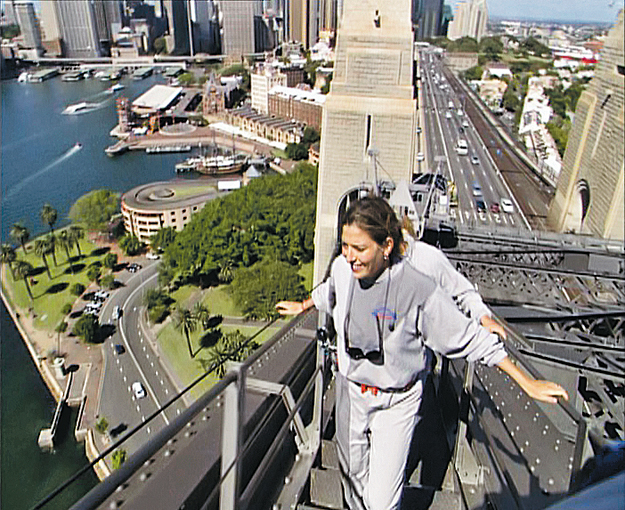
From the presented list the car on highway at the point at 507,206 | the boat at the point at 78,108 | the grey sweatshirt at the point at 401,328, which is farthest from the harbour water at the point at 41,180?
the car on highway at the point at 507,206

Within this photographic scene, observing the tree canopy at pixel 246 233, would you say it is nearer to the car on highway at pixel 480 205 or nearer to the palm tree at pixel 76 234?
the palm tree at pixel 76 234

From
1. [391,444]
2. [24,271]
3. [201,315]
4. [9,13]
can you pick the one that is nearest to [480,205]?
[201,315]

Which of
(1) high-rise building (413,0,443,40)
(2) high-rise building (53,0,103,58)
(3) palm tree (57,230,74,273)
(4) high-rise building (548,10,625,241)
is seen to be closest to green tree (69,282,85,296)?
(3) palm tree (57,230,74,273)

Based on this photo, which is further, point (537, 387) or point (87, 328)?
point (87, 328)

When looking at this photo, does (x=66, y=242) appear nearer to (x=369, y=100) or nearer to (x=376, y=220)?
(x=369, y=100)

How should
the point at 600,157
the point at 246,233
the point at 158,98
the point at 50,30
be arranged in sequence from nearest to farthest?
the point at 600,157 < the point at 246,233 < the point at 158,98 < the point at 50,30

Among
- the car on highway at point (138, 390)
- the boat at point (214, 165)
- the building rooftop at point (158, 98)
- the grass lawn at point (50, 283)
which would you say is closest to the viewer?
the car on highway at point (138, 390)

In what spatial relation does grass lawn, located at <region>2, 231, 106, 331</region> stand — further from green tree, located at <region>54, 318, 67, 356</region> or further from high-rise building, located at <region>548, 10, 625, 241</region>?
high-rise building, located at <region>548, 10, 625, 241</region>
